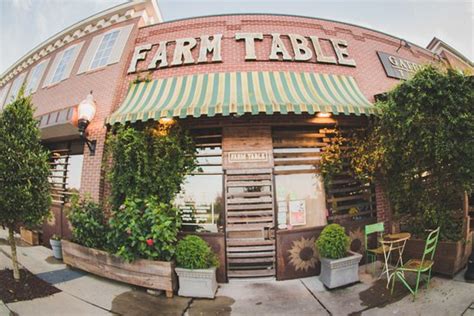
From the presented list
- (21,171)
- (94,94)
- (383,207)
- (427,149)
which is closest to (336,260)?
(383,207)

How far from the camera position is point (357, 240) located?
242 inches

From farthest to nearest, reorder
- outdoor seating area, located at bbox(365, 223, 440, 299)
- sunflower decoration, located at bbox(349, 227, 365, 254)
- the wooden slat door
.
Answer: sunflower decoration, located at bbox(349, 227, 365, 254) → the wooden slat door → outdoor seating area, located at bbox(365, 223, 440, 299)

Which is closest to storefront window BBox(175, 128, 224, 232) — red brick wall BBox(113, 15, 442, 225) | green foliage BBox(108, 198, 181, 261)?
green foliage BBox(108, 198, 181, 261)

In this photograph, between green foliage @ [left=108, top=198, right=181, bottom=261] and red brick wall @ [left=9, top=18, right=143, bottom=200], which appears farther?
red brick wall @ [left=9, top=18, right=143, bottom=200]

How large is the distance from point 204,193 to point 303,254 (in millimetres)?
2857

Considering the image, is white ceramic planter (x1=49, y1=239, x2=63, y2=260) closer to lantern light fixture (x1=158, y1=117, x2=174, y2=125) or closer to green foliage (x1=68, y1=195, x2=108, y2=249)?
green foliage (x1=68, y1=195, x2=108, y2=249)

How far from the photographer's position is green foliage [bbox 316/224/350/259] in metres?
4.96

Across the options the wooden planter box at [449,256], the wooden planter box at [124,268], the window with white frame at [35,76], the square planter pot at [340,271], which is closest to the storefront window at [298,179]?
the square planter pot at [340,271]

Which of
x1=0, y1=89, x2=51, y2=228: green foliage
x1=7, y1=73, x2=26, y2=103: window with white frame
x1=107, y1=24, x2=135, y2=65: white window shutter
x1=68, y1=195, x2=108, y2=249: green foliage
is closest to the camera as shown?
x1=0, y1=89, x2=51, y2=228: green foliage

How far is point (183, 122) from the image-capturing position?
589 cm

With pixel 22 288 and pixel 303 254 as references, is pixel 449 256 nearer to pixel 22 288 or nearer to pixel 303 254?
pixel 303 254

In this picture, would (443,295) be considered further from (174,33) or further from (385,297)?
(174,33)

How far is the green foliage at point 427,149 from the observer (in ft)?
15.8

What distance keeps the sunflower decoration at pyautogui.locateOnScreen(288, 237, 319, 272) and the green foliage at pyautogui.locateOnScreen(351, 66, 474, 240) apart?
2309 mm
